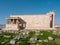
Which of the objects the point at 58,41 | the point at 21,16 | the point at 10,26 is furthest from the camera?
the point at 21,16

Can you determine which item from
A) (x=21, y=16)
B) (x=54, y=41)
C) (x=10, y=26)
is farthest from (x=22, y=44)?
(x=21, y=16)

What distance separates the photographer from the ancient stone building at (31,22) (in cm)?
3244

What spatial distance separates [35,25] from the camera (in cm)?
3325

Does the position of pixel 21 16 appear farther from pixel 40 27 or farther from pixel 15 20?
pixel 40 27

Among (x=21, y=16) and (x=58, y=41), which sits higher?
(x=21, y=16)

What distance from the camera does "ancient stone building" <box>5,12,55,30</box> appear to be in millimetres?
32438

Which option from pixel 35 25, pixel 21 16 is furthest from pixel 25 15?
pixel 35 25

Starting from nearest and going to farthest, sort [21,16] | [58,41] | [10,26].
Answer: [58,41] → [10,26] → [21,16]

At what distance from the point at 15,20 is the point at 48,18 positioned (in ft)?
22.9

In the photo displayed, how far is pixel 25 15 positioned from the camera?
34062 millimetres

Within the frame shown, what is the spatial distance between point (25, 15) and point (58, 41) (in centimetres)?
1901

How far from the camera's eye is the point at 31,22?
3338cm

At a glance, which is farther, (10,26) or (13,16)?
(13,16)

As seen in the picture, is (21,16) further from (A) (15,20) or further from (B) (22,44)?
(B) (22,44)
